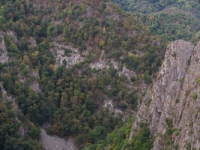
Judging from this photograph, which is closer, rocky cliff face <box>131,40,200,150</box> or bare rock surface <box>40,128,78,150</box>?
rocky cliff face <box>131,40,200,150</box>

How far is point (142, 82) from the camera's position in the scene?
11206cm

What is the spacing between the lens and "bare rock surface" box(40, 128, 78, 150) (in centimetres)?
10125

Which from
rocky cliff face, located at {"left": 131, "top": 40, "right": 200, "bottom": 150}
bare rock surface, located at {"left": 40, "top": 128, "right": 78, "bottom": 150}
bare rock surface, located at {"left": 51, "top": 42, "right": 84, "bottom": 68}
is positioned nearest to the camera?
rocky cliff face, located at {"left": 131, "top": 40, "right": 200, "bottom": 150}

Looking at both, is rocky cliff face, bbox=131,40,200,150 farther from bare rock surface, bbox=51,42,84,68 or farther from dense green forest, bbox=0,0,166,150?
bare rock surface, bbox=51,42,84,68

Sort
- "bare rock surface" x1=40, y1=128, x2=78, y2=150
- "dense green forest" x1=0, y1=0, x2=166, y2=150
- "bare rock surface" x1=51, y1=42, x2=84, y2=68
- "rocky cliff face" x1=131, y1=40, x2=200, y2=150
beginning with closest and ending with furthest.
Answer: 1. "rocky cliff face" x1=131, y1=40, x2=200, y2=150
2. "bare rock surface" x1=40, y1=128, x2=78, y2=150
3. "dense green forest" x1=0, y1=0, x2=166, y2=150
4. "bare rock surface" x1=51, y1=42, x2=84, y2=68

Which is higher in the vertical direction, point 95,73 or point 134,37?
point 134,37

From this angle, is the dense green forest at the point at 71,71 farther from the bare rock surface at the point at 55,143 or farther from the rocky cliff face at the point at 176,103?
the rocky cliff face at the point at 176,103

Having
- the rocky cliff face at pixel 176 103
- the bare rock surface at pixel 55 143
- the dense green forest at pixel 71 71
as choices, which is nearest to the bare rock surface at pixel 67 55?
the dense green forest at pixel 71 71

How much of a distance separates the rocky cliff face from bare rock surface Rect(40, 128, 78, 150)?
2731cm

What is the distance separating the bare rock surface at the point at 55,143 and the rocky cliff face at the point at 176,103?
27310 millimetres

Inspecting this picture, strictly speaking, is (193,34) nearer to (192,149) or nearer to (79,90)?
(79,90)

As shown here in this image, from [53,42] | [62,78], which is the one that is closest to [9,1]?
[53,42]

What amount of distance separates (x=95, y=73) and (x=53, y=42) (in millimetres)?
20428

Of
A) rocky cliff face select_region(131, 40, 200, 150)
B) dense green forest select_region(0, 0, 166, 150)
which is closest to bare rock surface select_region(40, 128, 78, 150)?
dense green forest select_region(0, 0, 166, 150)
